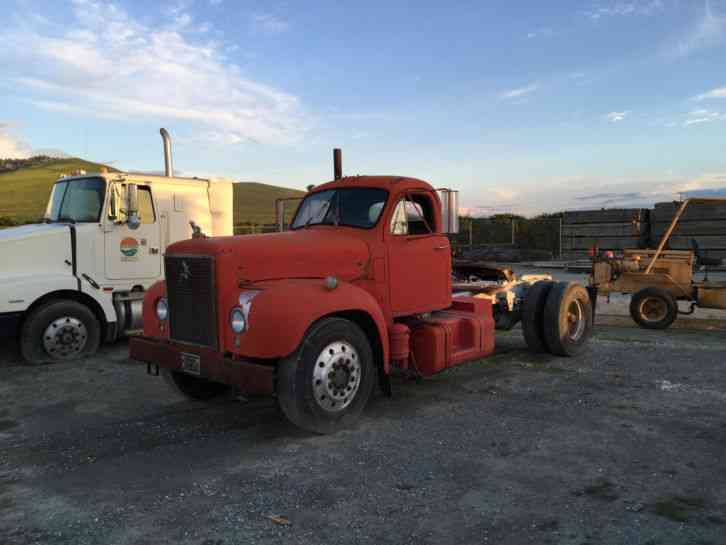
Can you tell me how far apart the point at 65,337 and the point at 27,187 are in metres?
41.7

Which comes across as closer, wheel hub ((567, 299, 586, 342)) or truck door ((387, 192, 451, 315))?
truck door ((387, 192, 451, 315))

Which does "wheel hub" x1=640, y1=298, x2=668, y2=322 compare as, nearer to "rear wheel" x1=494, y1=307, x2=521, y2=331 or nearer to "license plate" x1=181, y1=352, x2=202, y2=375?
"rear wheel" x1=494, y1=307, x2=521, y2=331

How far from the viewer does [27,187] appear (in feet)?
145

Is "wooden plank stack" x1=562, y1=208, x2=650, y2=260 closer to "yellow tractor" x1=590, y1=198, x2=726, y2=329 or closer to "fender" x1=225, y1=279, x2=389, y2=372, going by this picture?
"yellow tractor" x1=590, y1=198, x2=726, y2=329

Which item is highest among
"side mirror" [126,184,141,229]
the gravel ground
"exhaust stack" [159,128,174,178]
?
"exhaust stack" [159,128,174,178]

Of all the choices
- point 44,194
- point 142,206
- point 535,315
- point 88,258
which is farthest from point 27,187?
point 535,315

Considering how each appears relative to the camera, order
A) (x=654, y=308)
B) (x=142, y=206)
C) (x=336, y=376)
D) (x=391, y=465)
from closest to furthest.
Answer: (x=391, y=465)
(x=336, y=376)
(x=142, y=206)
(x=654, y=308)

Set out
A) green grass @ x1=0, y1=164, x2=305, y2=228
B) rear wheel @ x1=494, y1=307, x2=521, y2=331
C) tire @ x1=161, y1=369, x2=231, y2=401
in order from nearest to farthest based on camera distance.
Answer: tire @ x1=161, y1=369, x2=231, y2=401 → rear wheel @ x1=494, y1=307, x2=521, y2=331 → green grass @ x1=0, y1=164, x2=305, y2=228

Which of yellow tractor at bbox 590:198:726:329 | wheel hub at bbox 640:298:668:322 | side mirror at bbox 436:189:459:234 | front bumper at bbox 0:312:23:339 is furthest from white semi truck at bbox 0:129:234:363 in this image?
wheel hub at bbox 640:298:668:322

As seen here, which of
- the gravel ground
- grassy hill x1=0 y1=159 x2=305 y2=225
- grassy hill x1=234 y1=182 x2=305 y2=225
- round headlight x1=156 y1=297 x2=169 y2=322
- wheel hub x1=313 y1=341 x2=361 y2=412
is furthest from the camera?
grassy hill x1=234 y1=182 x2=305 y2=225

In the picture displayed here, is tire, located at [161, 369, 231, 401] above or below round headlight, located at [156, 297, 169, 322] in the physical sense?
below

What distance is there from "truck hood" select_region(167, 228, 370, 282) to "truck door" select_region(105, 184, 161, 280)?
387cm

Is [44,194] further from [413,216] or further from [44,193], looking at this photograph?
[413,216]

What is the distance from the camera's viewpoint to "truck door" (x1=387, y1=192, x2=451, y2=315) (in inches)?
243
